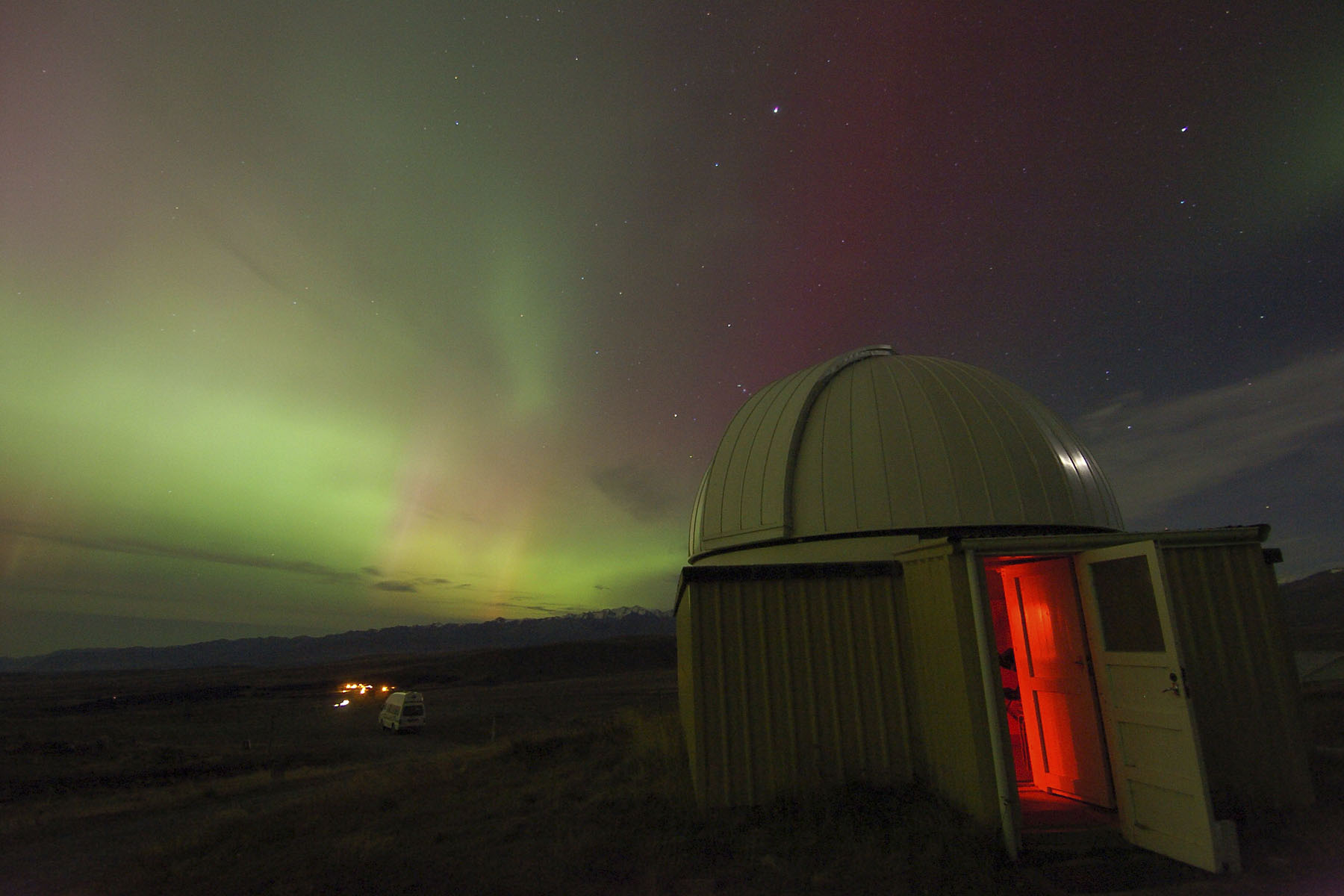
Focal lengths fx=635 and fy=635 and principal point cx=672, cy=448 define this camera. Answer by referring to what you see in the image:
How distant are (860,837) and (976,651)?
1921 mm

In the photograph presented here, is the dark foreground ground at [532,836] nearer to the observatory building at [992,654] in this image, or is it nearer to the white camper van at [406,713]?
the observatory building at [992,654]

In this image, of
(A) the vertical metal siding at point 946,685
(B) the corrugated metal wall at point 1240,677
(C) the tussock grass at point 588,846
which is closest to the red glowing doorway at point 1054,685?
(A) the vertical metal siding at point 946,685

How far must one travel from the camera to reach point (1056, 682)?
651 cm

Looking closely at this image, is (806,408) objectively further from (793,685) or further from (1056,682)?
(1056,682)

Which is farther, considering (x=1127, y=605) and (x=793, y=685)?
(x=793, y=685)

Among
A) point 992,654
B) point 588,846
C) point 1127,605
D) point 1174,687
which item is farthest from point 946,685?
point 588,846

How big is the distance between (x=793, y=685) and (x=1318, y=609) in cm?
10038

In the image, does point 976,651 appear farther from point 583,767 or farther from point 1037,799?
point 583,767

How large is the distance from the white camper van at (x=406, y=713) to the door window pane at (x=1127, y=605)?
25292 millimetres

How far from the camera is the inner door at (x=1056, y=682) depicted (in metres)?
6.11

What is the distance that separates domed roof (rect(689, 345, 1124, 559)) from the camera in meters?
8.19

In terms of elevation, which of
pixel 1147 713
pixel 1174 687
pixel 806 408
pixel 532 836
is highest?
pixel 806 408

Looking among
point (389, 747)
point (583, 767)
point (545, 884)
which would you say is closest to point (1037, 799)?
point (545, 884)

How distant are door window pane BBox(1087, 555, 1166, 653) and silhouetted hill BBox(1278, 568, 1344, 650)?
1890 inches
